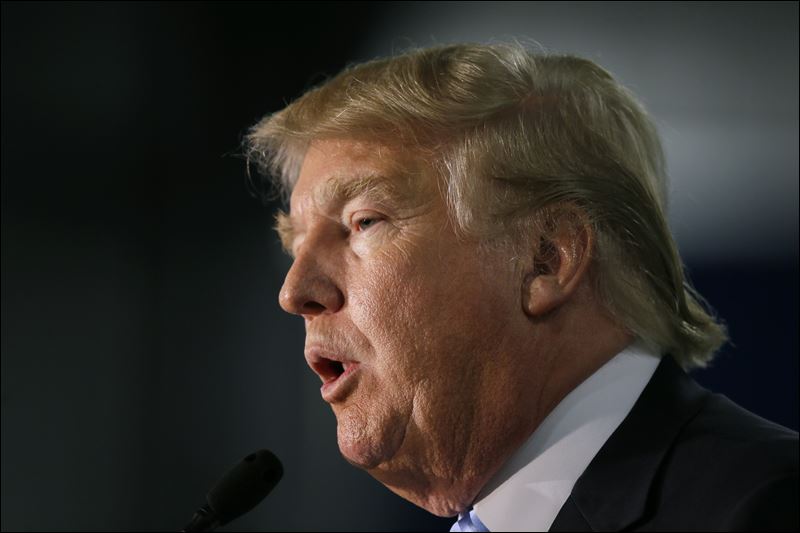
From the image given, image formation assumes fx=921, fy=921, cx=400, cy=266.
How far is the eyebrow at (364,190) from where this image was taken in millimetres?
1427

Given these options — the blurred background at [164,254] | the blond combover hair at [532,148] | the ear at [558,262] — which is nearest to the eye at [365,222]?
the blond combover hair at [532,148]

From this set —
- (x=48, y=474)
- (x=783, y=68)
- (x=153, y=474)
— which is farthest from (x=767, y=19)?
(x=48, y=474)

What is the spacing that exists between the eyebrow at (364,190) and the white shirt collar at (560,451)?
1.33 ft

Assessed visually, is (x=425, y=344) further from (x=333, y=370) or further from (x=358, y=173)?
(x=358, y=173)

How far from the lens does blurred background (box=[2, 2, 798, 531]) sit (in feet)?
7.80

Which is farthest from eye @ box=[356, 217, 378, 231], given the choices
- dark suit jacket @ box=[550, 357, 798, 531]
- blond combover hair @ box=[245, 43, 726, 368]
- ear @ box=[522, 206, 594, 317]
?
dark suit jacket @ box=[550, 357, 798, 531]

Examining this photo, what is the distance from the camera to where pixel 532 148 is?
4.70 ft

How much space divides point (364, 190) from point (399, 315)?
0.70ft

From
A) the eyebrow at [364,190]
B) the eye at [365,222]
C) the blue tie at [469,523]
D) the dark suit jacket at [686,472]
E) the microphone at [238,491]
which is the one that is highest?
the eyebrow at [364,190]

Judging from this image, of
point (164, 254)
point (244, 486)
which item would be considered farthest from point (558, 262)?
point (164, 254)

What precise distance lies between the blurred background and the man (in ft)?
2.94

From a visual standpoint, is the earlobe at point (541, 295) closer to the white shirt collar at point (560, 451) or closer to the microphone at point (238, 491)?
the white shirt collar at point (560, 451)

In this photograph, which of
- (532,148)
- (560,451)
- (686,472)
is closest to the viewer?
(686,472)

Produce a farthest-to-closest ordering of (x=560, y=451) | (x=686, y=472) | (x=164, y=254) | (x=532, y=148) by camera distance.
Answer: (x=164, y=254)
(x=532, y=148)
(x=560, y=451)
(x=686, y=472)
